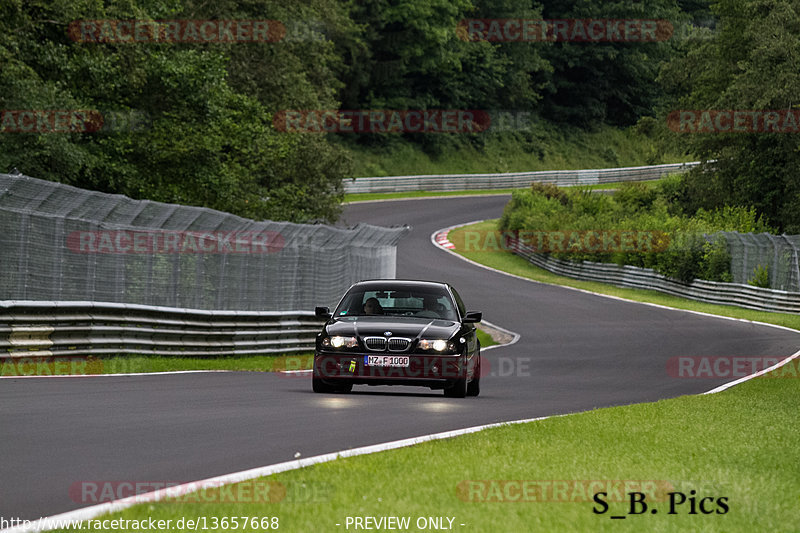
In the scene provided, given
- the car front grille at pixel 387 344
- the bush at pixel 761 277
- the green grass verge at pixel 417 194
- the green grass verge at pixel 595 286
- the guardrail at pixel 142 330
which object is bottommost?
the green grass verge at pixel 595 286

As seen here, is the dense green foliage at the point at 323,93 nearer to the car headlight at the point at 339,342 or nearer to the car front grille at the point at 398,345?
the car headlight at the point at 339,342

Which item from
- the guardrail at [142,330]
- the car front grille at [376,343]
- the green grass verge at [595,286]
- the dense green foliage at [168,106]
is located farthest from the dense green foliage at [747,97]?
the car front grille at [376,343]

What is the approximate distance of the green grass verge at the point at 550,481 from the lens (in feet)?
20.9

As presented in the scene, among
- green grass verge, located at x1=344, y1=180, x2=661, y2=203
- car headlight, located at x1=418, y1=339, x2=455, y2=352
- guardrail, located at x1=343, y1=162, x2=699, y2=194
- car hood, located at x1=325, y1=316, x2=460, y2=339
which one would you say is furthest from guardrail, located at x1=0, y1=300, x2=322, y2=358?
guardrail, located at x1=343, y1=162, x2=699, y2=194

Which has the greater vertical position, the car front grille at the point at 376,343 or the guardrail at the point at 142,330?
the car front grille at the point at 376,343

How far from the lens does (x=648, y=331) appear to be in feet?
102

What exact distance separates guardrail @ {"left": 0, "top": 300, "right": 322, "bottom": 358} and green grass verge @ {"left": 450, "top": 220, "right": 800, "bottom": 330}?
1658 cm

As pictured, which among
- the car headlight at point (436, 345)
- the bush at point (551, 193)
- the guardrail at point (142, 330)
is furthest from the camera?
the bush at point (551, 193)

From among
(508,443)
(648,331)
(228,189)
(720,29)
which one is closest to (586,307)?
(648,331)

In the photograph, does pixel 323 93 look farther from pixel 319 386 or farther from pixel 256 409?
pixel 256 409

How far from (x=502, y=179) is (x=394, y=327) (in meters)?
68.8

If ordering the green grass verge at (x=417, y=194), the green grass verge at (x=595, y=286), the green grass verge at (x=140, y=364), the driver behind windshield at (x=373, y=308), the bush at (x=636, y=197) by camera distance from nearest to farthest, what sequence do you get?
the driver behind windshield at (x=373, y=308), the green grass verge at (x=140, y=364), the green grass verge at (x=595, y=286), the bush at (x=636, y=197), the green grass verge at (x=417, y=194)

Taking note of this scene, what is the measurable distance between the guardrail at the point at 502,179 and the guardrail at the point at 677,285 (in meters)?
20.0

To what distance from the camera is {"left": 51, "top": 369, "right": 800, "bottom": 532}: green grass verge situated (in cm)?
638
